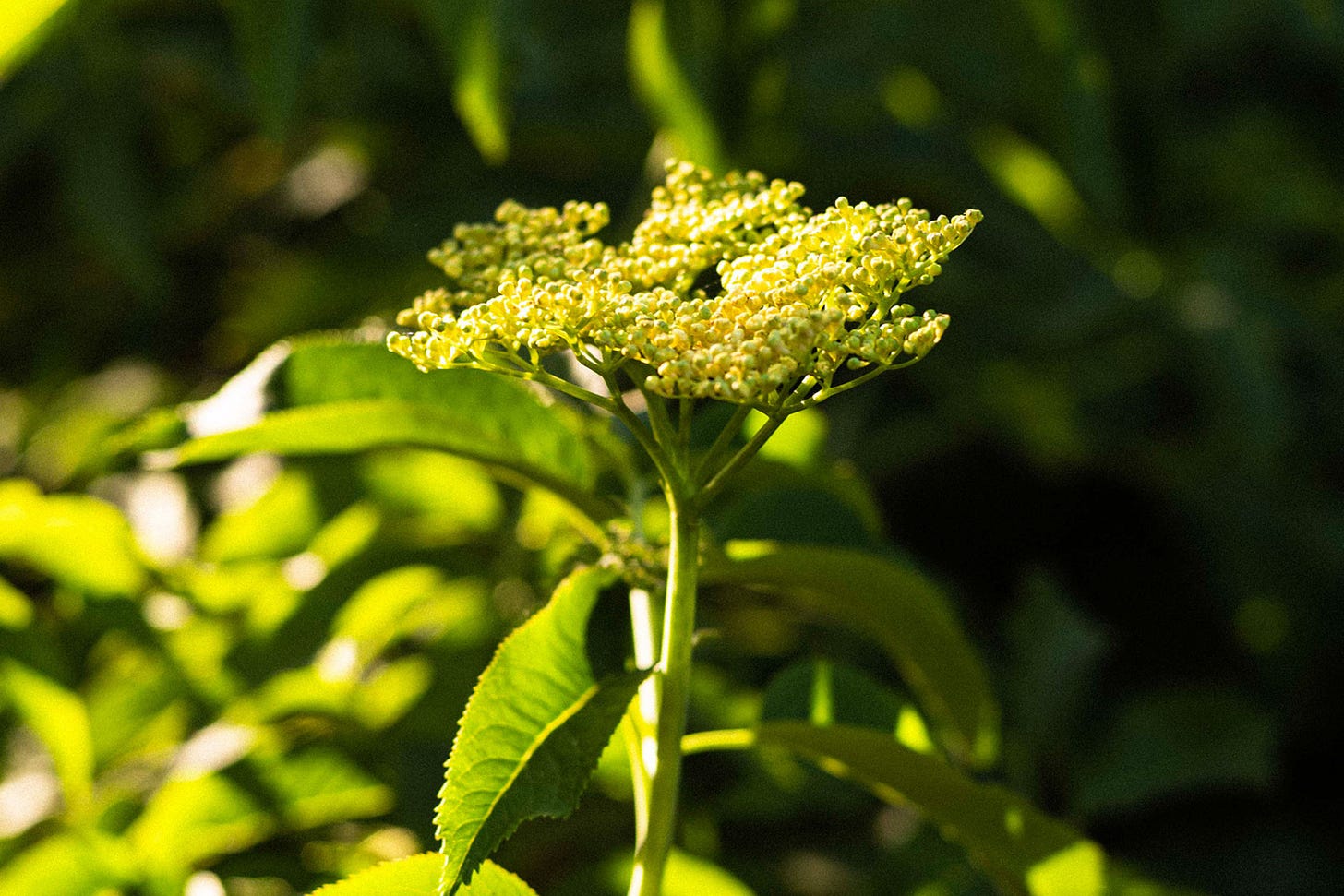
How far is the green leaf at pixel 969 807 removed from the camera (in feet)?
2.16

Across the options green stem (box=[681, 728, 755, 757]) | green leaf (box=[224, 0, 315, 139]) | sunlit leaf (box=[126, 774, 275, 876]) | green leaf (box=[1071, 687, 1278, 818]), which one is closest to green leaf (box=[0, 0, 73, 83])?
green leaf (box=[224, 0, 315, 139])

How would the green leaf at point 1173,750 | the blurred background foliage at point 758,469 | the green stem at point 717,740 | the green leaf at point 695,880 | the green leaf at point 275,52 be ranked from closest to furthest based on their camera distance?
the green stem at point 717,740 → the green leaf at point 695,880 → the green leaf at point 275,52 → the blurred background foliage at point 758,469 → the green leaf at point 1173,750

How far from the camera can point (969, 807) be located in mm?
693

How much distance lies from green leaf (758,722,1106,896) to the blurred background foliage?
0.55 feet

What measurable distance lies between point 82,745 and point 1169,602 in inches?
56.4

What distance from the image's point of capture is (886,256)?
51 centimetres

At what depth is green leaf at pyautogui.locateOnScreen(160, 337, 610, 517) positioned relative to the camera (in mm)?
713

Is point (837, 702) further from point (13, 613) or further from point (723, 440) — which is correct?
point (13, 613)

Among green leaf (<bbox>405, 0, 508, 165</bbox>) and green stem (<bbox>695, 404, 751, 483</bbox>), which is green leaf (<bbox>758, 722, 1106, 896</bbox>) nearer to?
green stem (<bbox>695, 404, 751, 483</bbox>)

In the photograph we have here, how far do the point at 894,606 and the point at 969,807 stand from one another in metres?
0.13

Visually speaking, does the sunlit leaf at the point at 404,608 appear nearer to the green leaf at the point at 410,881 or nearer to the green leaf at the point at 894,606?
the green leaf at the point at 894,606

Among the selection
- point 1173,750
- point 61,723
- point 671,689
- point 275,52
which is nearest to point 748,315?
point 671,689

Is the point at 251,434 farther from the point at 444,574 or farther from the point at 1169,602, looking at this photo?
the point at 1169,602

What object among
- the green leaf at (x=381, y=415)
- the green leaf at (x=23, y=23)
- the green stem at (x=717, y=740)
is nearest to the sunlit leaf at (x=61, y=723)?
the green leaf at (x=381, y=415)
